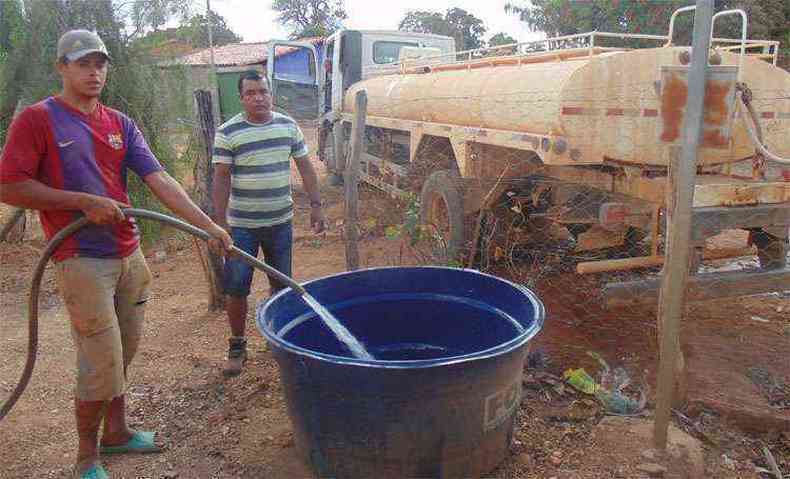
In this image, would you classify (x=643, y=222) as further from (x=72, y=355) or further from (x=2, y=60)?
(x=2, y=60)

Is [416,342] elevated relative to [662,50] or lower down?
lower down

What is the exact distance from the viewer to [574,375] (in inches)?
138

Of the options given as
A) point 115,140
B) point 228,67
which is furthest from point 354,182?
point 228,67

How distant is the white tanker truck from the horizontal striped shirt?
5.15 feet

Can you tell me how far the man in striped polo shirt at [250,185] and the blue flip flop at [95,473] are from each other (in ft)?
3.47

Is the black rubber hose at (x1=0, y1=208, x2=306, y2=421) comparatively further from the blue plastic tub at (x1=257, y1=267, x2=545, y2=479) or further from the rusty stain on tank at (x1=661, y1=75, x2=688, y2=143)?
the rusty stain on tank at (x1=661, y1=75, x2=688, y2=143)

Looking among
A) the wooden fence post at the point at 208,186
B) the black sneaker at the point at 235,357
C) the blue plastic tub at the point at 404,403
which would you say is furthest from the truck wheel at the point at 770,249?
the wooden fence post at the point at 208,186

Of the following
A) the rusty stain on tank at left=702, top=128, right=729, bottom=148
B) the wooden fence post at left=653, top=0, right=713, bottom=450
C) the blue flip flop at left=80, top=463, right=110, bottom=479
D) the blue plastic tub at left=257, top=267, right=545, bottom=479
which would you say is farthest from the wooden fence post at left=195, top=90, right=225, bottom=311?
the rusty stain on tank at left=702, top=128, right=729, bottom=148

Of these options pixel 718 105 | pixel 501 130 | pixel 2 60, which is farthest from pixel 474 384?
pixel 2 60

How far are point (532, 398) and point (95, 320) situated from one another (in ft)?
7.22

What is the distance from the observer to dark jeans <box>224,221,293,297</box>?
373cm

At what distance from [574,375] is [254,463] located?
1778 mm

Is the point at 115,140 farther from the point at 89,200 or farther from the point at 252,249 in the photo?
the point at 252,249

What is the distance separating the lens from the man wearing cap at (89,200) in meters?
2.44
